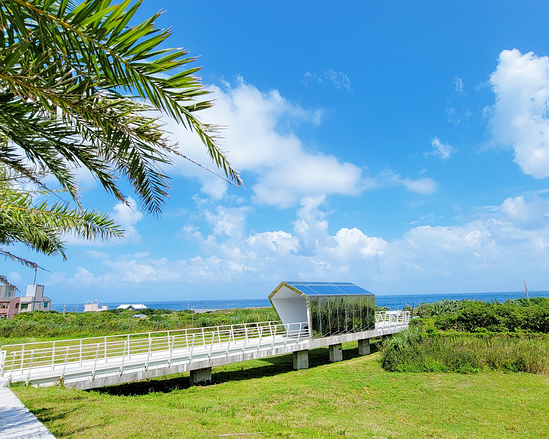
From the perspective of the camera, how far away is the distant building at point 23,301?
148 feet

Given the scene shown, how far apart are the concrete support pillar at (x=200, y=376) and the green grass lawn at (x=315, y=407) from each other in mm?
341

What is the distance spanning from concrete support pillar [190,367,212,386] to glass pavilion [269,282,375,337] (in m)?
6.00

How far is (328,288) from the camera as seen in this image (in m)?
20.7

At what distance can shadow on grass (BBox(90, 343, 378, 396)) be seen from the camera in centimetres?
1255

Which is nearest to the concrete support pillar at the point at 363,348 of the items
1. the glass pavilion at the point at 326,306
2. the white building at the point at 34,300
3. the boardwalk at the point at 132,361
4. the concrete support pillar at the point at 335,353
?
the glass pavilion at the point at 326,306

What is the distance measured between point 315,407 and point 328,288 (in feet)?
37.0

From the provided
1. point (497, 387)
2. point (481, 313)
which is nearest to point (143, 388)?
point (497, 387)

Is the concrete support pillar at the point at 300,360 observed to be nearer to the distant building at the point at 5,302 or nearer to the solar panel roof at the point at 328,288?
the solar panel roof at the point at 328,288

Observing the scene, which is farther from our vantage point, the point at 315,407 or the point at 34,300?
the point at 34,300

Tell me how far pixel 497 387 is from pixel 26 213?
43.7 ft

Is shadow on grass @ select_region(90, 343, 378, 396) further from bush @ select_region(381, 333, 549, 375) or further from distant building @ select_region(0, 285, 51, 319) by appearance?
distant building @ select_region(0, 285, 51, 319)

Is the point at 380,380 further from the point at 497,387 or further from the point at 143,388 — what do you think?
the point at 143,388

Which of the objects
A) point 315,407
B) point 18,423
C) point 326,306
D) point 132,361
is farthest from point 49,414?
point 326,306

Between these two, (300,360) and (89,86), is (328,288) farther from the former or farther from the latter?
(89,86)
